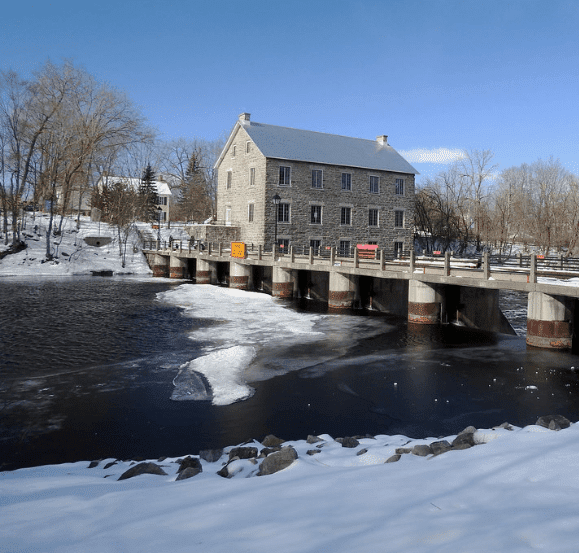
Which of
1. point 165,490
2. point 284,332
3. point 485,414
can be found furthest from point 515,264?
point 165,490

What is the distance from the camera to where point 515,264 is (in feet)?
79.8

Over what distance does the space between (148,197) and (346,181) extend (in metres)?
36.7

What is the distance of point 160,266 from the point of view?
49281mm

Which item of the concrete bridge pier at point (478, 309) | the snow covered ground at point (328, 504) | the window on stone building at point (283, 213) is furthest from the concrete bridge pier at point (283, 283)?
the snow covered ground at point (328, 504)

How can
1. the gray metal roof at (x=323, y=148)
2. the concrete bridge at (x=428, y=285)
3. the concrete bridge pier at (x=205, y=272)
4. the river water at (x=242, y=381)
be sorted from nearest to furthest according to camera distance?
the river water at (x=242, y=381), the concrete bridge at (x=428, y=285), the concrete bridge pier at (x=205, y=272), the gray metal roof at (x=323, y=148)

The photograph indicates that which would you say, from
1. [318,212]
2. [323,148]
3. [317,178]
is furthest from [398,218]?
[323,148]

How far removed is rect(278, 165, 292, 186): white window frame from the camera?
4209cm

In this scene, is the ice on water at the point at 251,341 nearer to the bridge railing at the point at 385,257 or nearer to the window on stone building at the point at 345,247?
the bridge railing at the point at 385,257

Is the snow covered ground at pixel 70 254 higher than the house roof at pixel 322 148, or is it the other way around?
the house roof at pixel 322 148

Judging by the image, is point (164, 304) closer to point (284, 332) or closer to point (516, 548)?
point (284, 332)

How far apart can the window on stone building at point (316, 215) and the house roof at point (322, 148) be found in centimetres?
383

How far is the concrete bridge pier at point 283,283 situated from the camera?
31469 mm

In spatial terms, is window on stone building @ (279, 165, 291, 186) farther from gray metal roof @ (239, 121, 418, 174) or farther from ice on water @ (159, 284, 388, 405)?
ice on water @ (159, 284, 388, 405)

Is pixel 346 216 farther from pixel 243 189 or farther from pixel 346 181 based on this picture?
pixel 243 189
